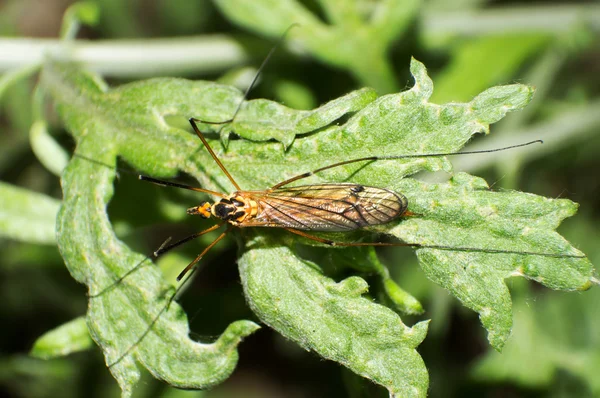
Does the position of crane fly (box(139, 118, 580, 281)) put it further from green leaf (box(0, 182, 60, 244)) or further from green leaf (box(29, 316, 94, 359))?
green leaf (box(0, 182, 60, 244))

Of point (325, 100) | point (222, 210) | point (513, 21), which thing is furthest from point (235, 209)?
point (513, 21)

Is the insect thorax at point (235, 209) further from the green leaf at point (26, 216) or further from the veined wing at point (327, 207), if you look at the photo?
the green leaf at point (26, 216)

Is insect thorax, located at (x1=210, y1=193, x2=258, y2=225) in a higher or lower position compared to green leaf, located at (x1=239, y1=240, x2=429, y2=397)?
higher

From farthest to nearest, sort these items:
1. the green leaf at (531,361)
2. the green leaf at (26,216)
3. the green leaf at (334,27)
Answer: the green leaf at (531,361)
the green leaf at (334,27)
the green leaf at (26,216)

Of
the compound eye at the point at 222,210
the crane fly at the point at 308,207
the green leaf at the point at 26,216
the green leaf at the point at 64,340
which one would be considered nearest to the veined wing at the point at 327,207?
the crane fly at the point at 308,207

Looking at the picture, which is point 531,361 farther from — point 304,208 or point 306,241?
point 306,241

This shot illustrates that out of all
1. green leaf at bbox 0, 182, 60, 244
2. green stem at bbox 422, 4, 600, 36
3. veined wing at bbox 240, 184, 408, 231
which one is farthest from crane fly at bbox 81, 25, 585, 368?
green stem at bbox 422, 4, 600, 36

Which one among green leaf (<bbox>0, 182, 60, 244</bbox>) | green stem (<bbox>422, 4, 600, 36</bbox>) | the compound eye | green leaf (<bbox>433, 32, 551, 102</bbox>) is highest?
green stem (<bbox>422, 4, 600, 36</bbox>)
